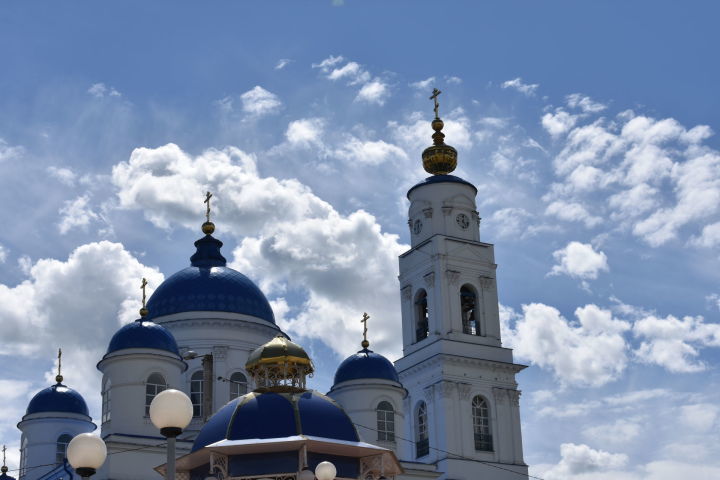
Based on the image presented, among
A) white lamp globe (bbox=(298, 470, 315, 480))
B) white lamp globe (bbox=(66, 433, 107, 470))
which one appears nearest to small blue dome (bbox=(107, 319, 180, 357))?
white lamp globe (bbox=(298, 470, 315, 480))

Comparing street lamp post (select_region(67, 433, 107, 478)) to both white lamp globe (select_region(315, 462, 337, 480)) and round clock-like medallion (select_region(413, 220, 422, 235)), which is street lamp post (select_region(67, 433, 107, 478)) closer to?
white lamp globe (select_region(315, 462, 337, 480))

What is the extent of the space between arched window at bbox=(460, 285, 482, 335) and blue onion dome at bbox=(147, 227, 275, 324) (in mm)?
6892

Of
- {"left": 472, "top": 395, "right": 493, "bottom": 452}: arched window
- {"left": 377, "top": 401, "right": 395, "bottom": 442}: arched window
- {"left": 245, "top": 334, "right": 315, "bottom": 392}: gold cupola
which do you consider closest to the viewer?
{"left": 245, "top": 334, "right": 315, "bottom": 392}: gold cupola

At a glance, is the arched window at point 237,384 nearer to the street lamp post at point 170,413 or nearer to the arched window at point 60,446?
the arched window at point 60,446

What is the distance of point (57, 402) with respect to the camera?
118 ft

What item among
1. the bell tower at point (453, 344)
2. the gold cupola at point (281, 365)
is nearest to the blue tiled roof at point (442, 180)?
the bell tower at point (453, 344)

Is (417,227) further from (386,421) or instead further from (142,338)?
(142,338)

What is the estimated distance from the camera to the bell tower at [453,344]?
35.1 metres

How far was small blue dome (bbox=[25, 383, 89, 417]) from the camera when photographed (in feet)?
118

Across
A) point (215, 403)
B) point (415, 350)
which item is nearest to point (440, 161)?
point (415, 350)

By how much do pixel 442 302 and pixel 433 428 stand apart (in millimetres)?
4320

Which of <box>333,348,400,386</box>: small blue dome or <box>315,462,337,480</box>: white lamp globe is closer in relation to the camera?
<box>315,462,337,480</box>: white lamp globe

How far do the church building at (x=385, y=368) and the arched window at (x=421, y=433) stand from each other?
0.14ft

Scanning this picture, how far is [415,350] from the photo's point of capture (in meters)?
37.0
